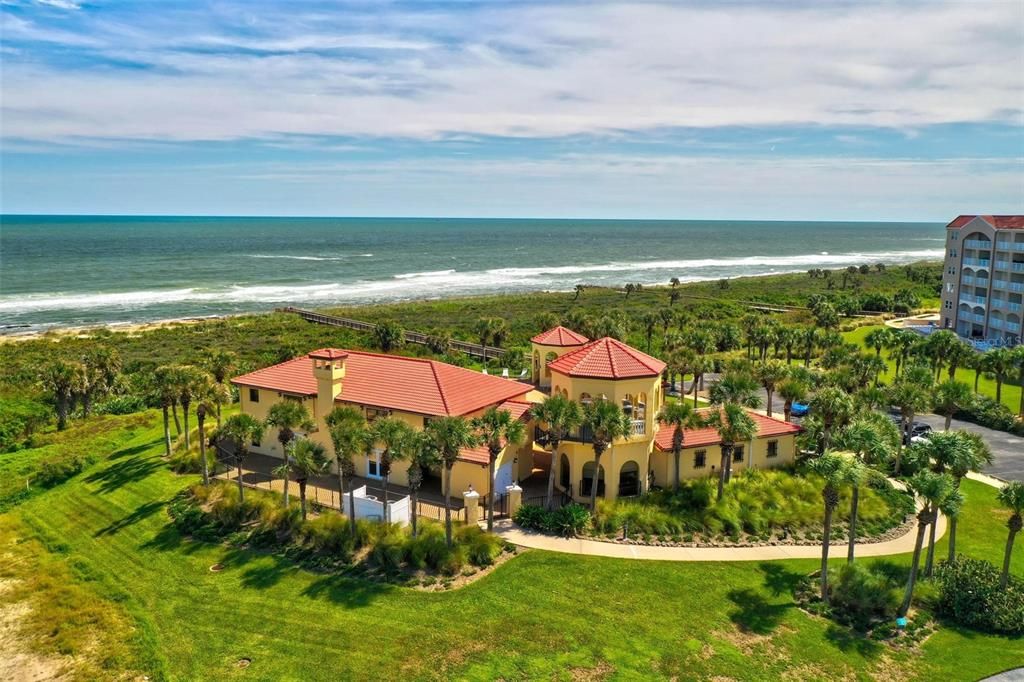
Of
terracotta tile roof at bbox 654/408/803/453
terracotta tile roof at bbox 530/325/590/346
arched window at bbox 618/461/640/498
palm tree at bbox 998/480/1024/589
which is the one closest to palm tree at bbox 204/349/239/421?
terracotta tile roof at bbox 530/325/590/346

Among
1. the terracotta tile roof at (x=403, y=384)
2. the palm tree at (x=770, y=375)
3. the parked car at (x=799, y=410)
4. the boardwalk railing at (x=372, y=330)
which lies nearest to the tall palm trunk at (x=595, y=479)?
the terracotta tile roof at (x=403, y=384)

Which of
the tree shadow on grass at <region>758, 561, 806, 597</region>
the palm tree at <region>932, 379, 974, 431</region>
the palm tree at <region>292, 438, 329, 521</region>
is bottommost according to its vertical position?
the tree shadow on grass at <region>758, 561, 806, 597</region>

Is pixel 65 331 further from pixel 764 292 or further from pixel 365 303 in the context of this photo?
pixel 764 292

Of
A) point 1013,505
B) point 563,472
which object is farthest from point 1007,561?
point 563,472

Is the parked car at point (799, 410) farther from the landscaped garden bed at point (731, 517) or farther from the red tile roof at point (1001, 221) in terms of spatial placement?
the red tile roof at point (1001, 221)

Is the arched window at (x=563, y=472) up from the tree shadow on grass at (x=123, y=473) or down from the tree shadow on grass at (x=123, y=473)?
up

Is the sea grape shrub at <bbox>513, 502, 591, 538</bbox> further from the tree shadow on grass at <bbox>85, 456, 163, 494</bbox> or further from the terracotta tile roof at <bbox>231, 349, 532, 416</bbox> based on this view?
the tree shadow on grass at <bbox>85, 456, 163, 494</bbox>

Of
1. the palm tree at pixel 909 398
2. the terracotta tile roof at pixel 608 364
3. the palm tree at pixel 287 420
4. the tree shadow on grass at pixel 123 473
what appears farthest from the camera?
the palm tree at pixel 909 398
